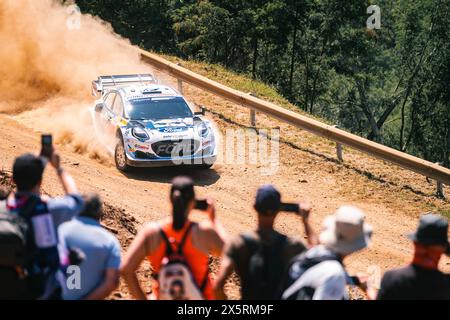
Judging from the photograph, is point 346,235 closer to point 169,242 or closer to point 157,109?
point 169,242

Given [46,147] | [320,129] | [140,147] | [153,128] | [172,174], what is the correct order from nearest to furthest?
[46,147] → [140,147] → [153,128] → [172,174] → [320,129]

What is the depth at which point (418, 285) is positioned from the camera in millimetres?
4723

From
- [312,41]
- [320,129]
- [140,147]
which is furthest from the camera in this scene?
[312,41]

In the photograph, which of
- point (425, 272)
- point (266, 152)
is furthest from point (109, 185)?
point (425, 272)

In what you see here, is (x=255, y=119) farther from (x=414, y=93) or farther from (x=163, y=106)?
(x=414, y=93)

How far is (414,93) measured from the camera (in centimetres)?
3969

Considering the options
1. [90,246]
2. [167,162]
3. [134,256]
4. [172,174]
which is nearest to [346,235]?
[134,256]

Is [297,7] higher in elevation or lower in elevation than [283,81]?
higher

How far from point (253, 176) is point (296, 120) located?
2064 millimetres

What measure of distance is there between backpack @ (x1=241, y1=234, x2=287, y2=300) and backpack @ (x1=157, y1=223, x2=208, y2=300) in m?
0.39

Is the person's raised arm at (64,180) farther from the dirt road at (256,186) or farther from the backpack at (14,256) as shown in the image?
the dirt road at (256,186)

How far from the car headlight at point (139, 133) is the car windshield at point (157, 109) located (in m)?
0.58

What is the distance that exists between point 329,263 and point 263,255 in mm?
483

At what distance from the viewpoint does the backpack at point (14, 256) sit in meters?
4.64
